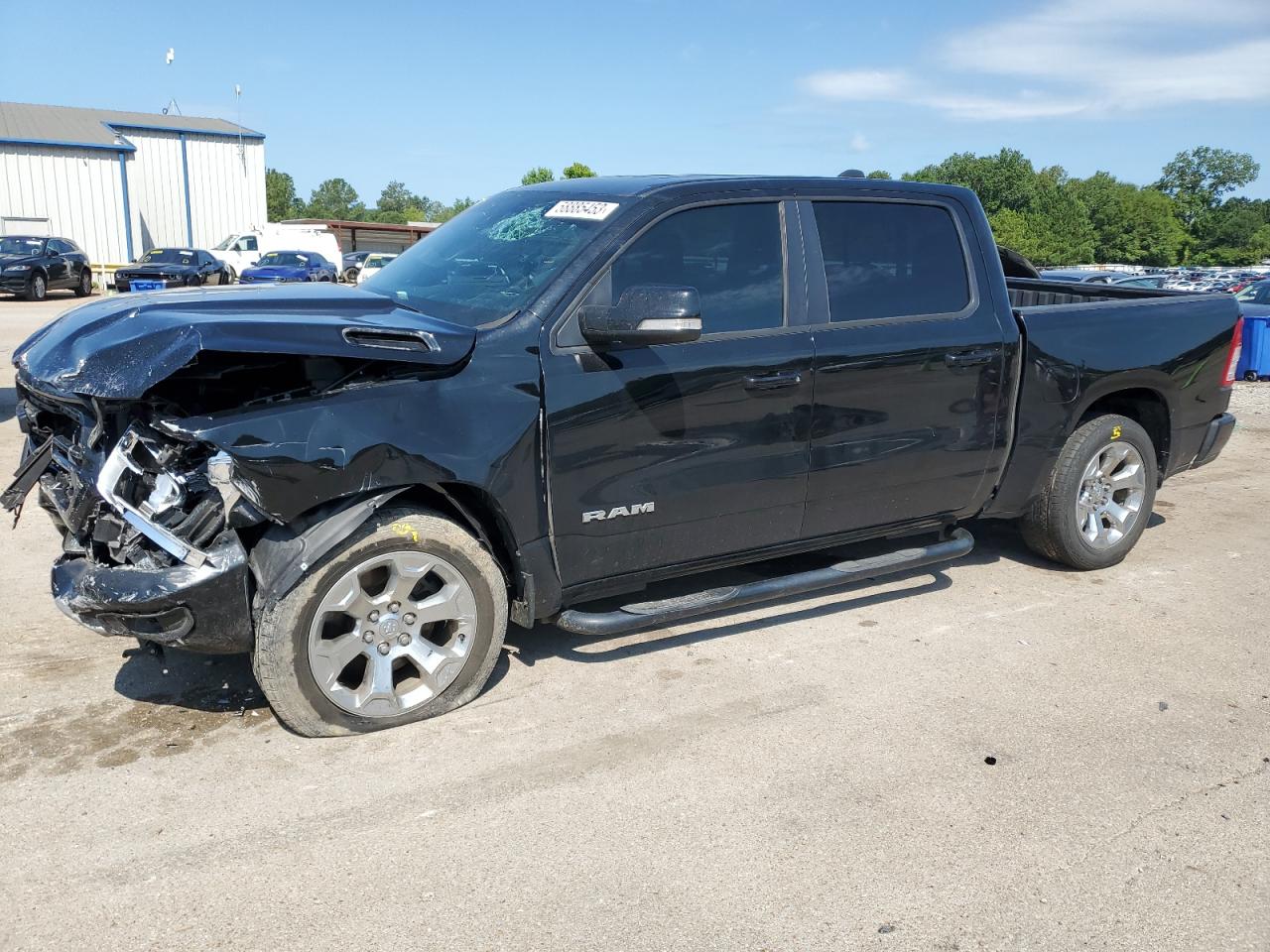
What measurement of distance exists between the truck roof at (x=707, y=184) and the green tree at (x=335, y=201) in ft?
467

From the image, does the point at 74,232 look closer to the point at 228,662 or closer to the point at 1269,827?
the point at 228,662

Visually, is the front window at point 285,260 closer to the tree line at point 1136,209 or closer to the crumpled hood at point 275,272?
the crumpled hood at point 275,272

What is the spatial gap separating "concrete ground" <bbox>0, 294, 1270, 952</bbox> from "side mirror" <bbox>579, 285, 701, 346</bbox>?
55.9 inches

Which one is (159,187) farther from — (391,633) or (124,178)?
(391,633)

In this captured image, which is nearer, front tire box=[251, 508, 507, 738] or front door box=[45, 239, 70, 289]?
front tire box=[251, 508, 507, 738]

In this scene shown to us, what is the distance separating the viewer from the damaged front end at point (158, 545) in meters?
3.36

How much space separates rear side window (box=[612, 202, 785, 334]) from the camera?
408cm

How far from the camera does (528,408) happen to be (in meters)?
3.74

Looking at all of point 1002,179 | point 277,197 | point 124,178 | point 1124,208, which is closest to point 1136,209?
point 1124,208

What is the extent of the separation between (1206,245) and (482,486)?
11846cm

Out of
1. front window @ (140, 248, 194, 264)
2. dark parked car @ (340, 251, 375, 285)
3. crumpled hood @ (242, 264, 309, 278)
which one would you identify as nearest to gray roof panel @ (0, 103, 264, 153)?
dark parked car @ (340, 251, 375, 285)

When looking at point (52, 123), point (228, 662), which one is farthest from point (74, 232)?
point (228, 662)

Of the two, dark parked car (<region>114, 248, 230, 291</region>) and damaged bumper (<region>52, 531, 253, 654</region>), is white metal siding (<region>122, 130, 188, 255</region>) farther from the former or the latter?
damaged bumper (<region>52, 531, 253, 654</region>)

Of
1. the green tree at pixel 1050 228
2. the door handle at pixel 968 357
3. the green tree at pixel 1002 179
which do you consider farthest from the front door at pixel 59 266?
the green tree at pixel 1002 179
